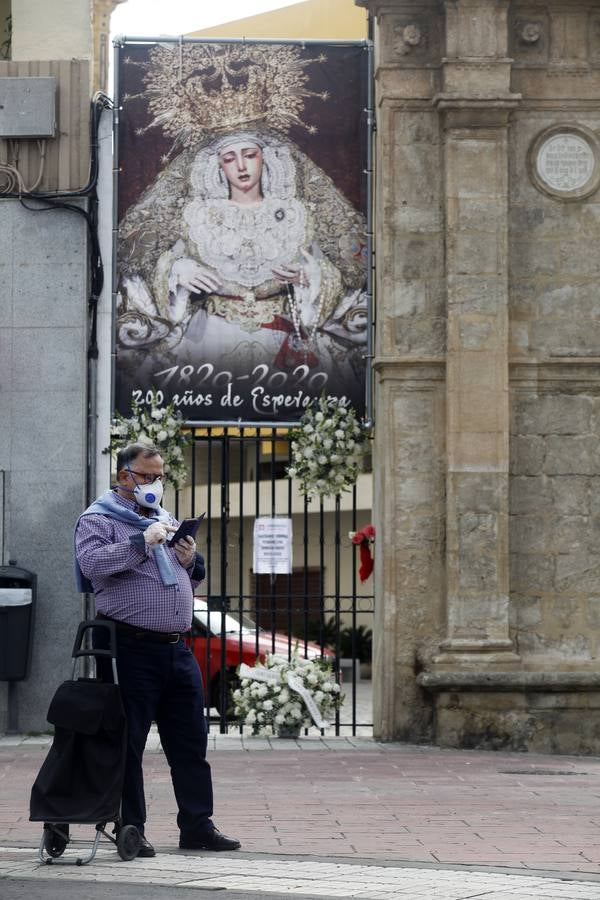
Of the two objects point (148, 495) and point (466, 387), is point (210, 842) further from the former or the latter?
point (466, 387)

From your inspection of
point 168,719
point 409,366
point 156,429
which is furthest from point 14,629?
point 168,719

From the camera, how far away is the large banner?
13945 mm

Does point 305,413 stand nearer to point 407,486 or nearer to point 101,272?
point 407,486

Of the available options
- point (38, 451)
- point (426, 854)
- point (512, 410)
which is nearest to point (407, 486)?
point (512, 410)

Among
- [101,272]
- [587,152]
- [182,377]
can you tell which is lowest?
[182,377]

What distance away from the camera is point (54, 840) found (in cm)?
743

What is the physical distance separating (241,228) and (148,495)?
6495 mm

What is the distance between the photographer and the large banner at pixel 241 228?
1395cm

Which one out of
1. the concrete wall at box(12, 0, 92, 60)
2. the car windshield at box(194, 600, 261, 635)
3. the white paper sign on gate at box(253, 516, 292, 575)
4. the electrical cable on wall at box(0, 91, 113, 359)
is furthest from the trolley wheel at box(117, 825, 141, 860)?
the concrete wall at box(12, 0, 92, 60)

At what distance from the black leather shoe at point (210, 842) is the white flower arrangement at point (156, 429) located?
617 centimetres

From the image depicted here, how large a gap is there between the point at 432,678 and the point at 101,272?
4277 mm

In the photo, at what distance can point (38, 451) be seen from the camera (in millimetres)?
13641

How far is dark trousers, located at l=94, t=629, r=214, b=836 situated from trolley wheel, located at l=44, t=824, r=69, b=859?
0.98ft

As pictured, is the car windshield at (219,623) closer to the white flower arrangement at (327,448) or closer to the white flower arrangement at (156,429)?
the white flower arrangement at (327,448)
